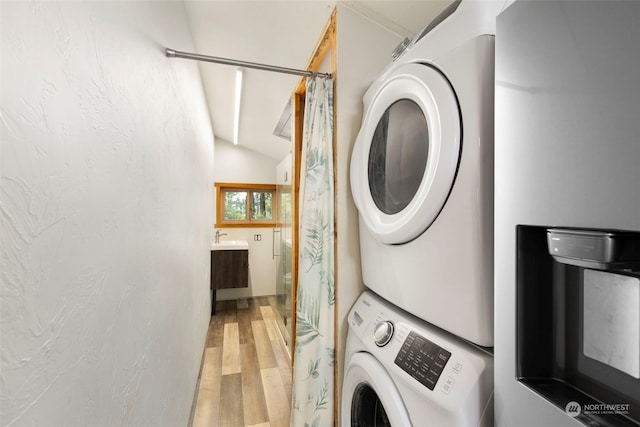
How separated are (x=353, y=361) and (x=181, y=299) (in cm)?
102

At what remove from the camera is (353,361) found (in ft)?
3.34

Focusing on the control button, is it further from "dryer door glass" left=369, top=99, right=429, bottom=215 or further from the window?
the window

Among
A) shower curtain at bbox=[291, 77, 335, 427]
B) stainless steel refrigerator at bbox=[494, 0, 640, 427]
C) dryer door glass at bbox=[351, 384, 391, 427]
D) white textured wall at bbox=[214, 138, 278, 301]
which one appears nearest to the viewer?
stainless steel refrigerator at bbox=[494, 0, 640, 427]

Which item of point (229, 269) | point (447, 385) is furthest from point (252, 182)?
point (447, 385)

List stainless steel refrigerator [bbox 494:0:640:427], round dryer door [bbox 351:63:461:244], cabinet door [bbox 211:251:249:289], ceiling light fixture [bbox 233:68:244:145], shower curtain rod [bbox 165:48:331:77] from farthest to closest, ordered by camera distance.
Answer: cabinet door [bbox 211:251:249:289] → ceiling light fixture [bbox 233:68:244:145] → shower curtain rod [bbox 165:48:331:77] → round dryer door [bbox 351:63:461:244] → stainless steel refrigerator [bbox 494:0:640:427]

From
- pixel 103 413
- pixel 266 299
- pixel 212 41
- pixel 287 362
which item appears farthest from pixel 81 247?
pixel 266 299

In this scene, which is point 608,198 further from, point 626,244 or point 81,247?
point 81,247

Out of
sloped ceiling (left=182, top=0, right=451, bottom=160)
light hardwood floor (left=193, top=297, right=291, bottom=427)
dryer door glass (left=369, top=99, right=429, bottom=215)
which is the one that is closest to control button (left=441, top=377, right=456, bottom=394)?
dryer door glass (left=369, top=99, right=429, bottom=215)

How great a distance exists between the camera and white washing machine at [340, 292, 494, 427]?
0.60 m

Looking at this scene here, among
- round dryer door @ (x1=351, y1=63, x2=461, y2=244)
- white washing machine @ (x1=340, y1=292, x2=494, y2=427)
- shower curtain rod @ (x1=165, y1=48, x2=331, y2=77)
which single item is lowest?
white washing machine @ (x1=340, y1=292, x2=494, y2=427)

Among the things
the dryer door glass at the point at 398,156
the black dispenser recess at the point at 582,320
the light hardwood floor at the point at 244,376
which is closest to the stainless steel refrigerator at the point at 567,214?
the black dispenser recess at the point at 582,320

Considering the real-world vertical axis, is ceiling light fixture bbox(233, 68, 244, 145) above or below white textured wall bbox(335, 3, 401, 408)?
above

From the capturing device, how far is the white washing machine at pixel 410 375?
0.60 m

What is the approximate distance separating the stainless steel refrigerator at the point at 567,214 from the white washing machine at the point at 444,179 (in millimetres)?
77
